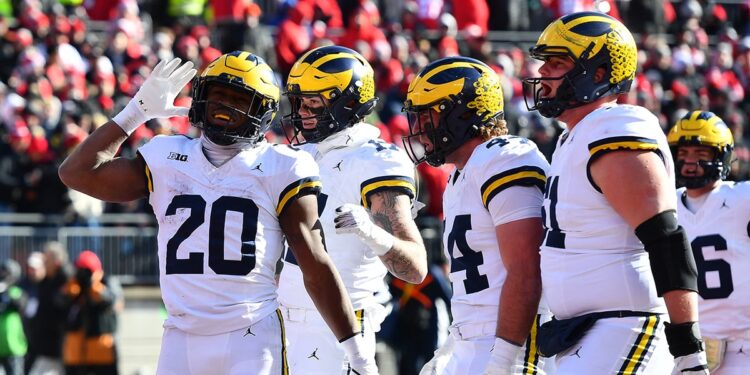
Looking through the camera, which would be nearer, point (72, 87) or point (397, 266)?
point (397, 266)

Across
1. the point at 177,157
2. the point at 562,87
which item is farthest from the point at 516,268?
the point at 177,157

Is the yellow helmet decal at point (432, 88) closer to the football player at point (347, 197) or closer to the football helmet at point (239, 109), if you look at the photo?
the football player at point (347, 197)

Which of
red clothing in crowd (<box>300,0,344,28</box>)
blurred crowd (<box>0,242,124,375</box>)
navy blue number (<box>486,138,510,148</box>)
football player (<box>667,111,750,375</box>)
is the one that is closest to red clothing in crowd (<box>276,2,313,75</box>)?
red clothing in crowd (<box>300,0,344,28</box>)

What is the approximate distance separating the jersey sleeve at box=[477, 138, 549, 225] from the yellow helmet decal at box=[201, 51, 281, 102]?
2.84 feet

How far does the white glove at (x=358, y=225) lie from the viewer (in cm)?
505

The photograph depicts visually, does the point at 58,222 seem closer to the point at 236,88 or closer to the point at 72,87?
the point at 72,87

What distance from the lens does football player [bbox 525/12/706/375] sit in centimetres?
445

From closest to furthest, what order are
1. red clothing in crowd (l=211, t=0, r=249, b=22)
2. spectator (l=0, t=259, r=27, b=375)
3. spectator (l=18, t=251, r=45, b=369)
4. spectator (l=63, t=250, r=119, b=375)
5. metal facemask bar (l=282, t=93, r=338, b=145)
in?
metal facemask bar (l=282, t=93, r=338, b=145), spectator (l=63, t=250, r=119, b=375), spectator (l=18, t=251, r=45, b=369), spectator (l=0, t=259, r=27, b=375), red clothing in crowd (l=211, t=0, r=249, b=22)

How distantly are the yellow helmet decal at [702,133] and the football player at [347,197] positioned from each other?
1811 mm

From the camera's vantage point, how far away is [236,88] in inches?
201

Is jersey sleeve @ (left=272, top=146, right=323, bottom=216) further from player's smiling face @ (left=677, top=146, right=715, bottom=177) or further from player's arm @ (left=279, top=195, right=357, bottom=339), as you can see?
player's smiling face @ (left=677, top=146, right=715, bottom=177)

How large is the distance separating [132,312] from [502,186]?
8.84m

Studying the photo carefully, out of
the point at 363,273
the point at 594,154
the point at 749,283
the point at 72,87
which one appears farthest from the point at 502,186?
the point at 72,87

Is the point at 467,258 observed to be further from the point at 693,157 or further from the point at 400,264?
the point at 693,157
